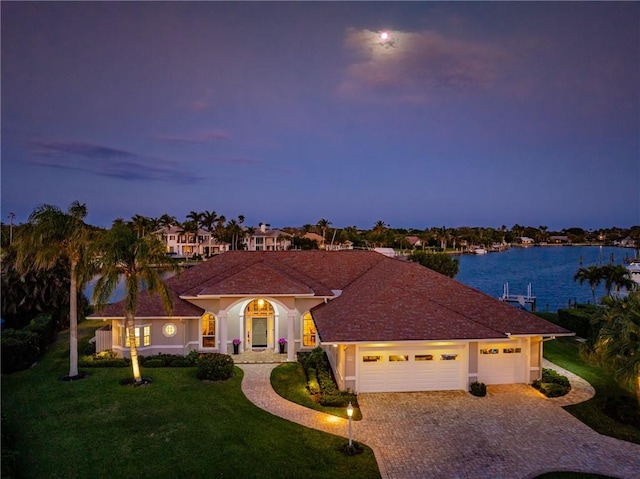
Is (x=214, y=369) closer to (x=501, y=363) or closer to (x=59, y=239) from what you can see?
(x=59, y=239)

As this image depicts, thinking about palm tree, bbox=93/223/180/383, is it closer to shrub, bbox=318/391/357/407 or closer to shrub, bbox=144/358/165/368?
shrub, bbox=144/358/165/368

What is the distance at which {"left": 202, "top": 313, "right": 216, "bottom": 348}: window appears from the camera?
2169 centimetres

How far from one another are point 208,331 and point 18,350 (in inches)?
347

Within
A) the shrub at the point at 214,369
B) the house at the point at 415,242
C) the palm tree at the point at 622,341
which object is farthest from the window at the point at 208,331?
the house at the point at 415,242

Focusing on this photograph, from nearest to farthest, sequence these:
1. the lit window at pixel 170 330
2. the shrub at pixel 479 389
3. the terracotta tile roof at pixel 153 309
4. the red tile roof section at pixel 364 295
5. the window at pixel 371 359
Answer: the shrub at pixel 479 389
the red tile roof section at pixel 364 295
the window at pixel 371 359
the terracotta tile roof at pixel 153 309
the lit window at pixel 170 330

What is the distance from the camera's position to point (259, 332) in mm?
23141

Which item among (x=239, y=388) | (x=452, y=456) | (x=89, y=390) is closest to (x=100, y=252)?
(x=89, y=390)

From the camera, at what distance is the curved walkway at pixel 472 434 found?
36.8 ft

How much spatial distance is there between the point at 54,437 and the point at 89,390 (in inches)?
157

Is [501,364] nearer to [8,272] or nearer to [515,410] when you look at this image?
[515,410]

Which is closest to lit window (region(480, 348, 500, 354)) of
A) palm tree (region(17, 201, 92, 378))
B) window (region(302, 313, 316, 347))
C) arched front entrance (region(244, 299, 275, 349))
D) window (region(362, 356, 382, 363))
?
window (region(362, 356, 382, 363))

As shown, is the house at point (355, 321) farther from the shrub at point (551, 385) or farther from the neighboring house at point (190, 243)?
the neighboring house at point (190, 243)

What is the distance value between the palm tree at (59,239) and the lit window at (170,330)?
443 centimetres

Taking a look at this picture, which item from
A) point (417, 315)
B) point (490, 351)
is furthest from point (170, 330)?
point (490, 351)
